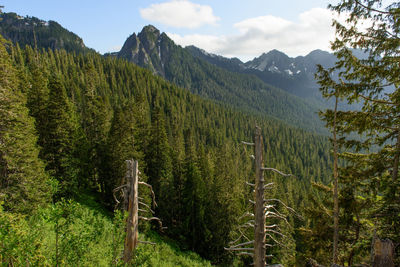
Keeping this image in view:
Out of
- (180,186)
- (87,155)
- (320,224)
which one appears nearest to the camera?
(320,224)

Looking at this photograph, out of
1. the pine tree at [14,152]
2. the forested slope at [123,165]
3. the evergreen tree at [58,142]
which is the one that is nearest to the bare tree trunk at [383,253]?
the forested slope at [123,165]

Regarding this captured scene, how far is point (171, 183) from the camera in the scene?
28781 millimetres

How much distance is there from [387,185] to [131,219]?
8.45 meters

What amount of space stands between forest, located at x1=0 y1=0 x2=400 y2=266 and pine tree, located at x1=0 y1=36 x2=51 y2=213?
67 mm

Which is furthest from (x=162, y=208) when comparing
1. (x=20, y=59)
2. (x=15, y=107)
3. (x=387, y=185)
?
(x=20, y=59)

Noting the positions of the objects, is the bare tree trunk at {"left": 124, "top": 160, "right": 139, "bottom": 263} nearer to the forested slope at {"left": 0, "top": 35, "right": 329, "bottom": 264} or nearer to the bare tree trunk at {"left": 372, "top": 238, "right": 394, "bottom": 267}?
the forested slope at {"left": 0, "top": 35, "right": 329, "bottom": 264}

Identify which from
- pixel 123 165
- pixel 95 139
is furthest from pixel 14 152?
pixel 95 139

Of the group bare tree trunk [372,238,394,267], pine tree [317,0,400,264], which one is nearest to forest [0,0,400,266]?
pine tree [317,0,400,264]

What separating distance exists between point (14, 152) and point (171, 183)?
17992mm

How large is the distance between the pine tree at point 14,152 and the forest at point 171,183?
2.6 inches

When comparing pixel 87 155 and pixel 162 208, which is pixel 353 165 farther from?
pixel 87 155

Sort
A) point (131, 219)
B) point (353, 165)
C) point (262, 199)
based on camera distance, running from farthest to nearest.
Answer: point (353, 165) < point (131, 219) < point (262, 199)

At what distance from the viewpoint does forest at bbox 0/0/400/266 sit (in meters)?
5.91

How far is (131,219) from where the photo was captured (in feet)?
20.8
